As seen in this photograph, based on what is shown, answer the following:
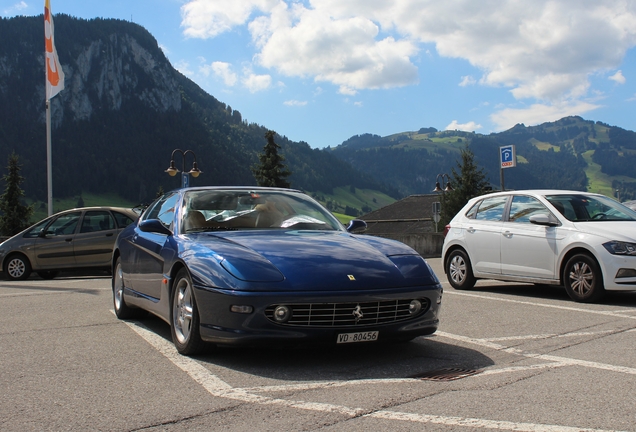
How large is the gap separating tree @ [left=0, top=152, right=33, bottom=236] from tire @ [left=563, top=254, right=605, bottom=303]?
192ft

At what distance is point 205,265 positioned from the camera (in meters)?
5.16

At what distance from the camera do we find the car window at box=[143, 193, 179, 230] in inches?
257

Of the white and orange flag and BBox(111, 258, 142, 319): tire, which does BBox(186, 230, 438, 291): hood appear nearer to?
BBox(111, 258, 142, 319): tire

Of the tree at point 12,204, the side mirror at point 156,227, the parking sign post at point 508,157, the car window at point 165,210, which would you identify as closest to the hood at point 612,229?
the car window at point 165,210

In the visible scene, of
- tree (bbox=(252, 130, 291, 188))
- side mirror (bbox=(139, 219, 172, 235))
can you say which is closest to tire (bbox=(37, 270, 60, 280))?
side mirror (bbox=(139, 219, 172, 235))

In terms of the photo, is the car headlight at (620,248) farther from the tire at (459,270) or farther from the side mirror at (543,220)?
the tire at (459,270)

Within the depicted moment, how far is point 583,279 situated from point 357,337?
17.5 ft

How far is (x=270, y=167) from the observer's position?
63844 millimetres

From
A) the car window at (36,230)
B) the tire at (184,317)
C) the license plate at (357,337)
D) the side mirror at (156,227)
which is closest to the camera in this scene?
the license plate at (357,337)

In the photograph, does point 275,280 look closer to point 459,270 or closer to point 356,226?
point 356,226

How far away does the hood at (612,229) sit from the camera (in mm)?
9000

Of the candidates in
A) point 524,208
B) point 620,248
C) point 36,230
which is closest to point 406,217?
point 36,230

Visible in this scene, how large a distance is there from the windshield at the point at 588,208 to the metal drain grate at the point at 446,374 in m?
5.56

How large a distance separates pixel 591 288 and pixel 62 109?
7123 inches
